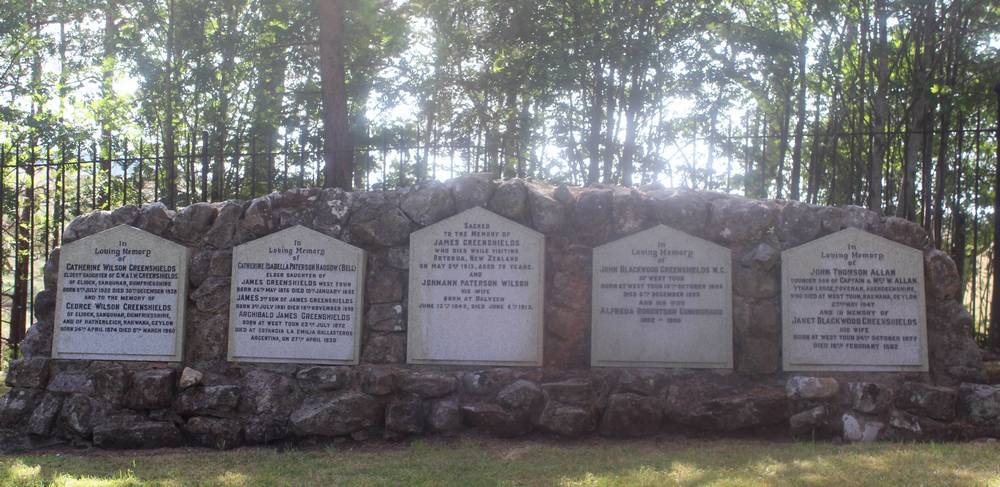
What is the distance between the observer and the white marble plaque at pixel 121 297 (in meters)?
6.63

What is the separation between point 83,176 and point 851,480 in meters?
12.9

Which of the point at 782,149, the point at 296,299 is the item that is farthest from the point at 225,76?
the point at 782,149

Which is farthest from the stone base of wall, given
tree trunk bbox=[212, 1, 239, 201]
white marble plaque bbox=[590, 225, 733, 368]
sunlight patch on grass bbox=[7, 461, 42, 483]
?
tree trunk bbox=[212, 1, 239, 201]

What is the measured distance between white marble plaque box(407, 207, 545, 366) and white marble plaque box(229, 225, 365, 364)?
0.48 m

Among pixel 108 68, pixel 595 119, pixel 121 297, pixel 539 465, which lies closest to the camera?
pixel 539 465

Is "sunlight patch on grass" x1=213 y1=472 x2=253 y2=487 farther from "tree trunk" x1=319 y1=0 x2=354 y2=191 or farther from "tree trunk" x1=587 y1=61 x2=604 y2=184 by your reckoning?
"tree trunk" x1=587 y1=61 x2=604 y2=184

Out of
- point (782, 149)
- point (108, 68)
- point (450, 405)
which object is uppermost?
point (108, 68)

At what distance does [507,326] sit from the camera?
6293mm

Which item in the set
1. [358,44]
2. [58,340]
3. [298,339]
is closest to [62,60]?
[358,44]

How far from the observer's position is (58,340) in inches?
265

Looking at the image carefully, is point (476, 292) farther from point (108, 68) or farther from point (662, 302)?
point (108, 68)

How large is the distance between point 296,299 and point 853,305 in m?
4.10

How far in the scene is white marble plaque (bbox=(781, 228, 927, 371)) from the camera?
6141 mm

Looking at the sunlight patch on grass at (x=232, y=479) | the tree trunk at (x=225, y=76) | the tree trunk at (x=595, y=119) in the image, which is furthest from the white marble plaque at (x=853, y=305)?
the tree trunk at (x=225, y=76)
